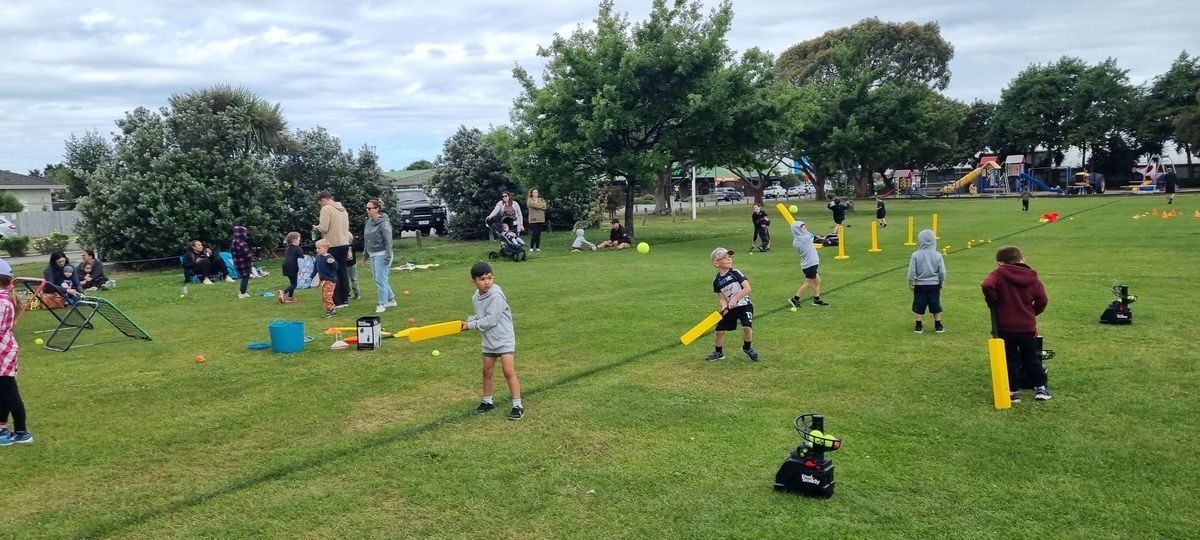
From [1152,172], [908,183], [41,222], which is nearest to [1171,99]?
[1152,172]

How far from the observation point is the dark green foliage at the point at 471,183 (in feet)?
99.7

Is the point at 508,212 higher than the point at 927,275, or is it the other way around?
the point at 508,212

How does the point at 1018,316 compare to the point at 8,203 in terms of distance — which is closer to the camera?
the point at 1018,316

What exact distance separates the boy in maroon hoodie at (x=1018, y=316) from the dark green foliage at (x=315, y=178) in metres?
22.2

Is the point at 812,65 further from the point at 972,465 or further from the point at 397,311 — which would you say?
the point at 972,465

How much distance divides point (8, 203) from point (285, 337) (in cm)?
→ 5584

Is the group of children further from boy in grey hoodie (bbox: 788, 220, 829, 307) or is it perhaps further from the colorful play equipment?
the colorful play equipment

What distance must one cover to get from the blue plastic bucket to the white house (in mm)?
59599

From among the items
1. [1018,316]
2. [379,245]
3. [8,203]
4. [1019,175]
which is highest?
[8,203]

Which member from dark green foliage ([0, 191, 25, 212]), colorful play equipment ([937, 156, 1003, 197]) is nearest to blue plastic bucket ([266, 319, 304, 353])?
dark green foliage ([0, 191, 25, 212])

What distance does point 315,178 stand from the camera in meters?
26.3

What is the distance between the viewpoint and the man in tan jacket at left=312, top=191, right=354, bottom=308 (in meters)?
13.5

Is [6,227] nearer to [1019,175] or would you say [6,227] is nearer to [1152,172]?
[1019,175]

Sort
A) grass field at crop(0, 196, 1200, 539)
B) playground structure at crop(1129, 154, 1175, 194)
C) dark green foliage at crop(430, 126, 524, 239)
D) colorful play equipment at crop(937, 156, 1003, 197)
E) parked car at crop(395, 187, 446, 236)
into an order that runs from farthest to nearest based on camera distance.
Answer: colorful play equipment at crop(937, 156, 1003, 197) < playground structure at crop(1129, 154, 1175, 194) < parked car at crop(395, 187, 446, 236) < dark green foliage at crop(430, 126, 524, 239) < grass field at crop(0, 196, 1200, 539)
